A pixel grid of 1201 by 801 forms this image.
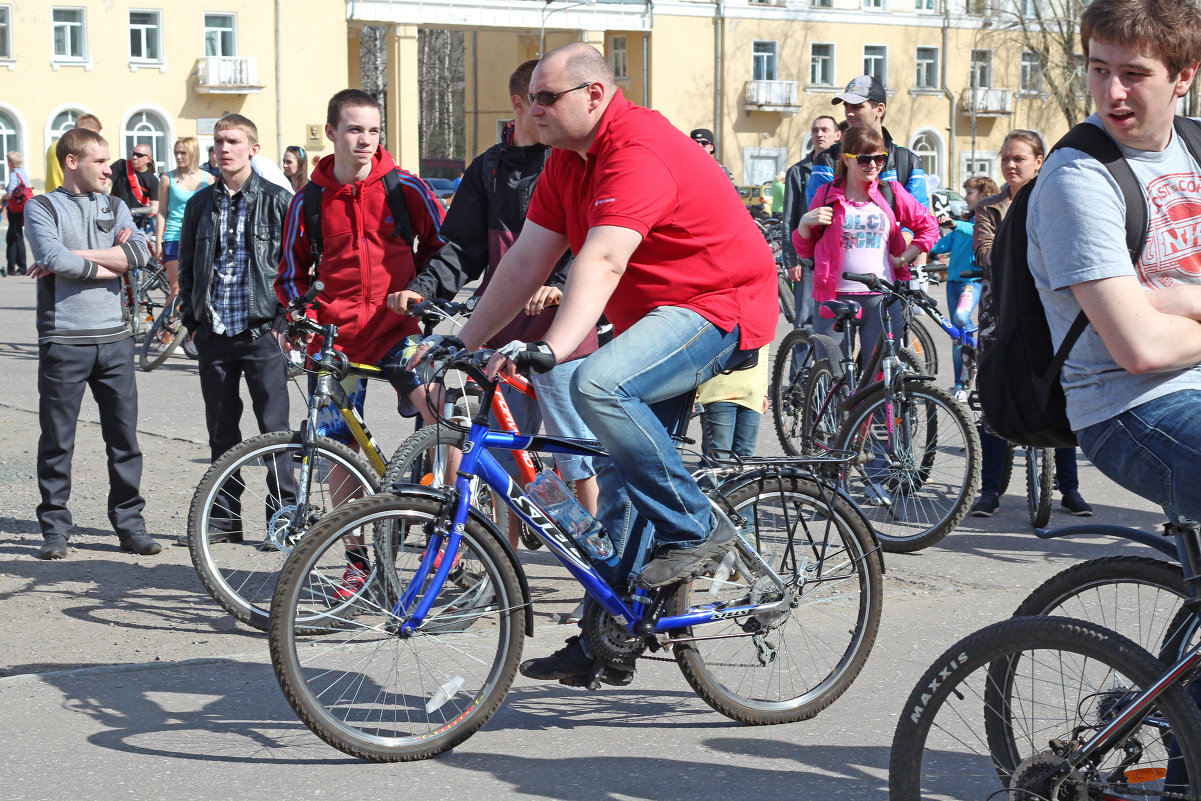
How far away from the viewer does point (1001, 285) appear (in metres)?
3.32

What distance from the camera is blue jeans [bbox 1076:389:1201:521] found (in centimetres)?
307

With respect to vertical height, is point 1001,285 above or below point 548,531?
above

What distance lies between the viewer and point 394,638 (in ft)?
14.2

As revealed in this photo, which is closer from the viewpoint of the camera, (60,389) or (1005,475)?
(60,389)

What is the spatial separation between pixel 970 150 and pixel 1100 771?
205 ft

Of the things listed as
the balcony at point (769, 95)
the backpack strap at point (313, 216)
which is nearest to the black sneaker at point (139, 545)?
the backpack strap at point (313, 216)

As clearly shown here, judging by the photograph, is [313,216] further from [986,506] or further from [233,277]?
[986,506]

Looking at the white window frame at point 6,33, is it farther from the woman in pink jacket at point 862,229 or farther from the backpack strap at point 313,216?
the backpack strap at point 313,216

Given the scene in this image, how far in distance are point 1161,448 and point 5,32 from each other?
52.3m

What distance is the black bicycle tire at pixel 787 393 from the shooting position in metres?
9.00

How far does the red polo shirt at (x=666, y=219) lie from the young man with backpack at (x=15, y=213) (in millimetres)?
23272

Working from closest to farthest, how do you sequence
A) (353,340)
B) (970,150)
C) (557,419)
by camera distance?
(557,419), (353,340), (970,150)

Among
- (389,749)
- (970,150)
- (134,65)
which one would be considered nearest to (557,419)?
(389,749)

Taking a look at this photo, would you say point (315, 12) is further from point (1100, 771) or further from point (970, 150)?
point (1100, 771)
